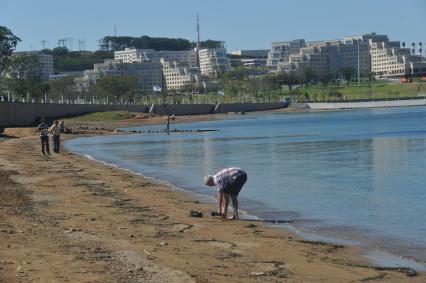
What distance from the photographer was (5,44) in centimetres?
11138

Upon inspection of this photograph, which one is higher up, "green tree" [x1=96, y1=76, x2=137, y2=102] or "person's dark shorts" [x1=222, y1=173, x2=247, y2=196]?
"green tree" [x1=96, y1=76, x2=137, y2=102]

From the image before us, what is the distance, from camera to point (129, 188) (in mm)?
24000

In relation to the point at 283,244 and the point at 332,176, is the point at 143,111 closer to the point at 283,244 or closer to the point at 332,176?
the point at 332,176

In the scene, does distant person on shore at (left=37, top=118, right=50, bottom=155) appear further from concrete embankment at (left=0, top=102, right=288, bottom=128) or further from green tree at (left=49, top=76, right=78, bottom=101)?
green tree at (left=49, top=76, right=78, bottom=101)

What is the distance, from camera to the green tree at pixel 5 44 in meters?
110

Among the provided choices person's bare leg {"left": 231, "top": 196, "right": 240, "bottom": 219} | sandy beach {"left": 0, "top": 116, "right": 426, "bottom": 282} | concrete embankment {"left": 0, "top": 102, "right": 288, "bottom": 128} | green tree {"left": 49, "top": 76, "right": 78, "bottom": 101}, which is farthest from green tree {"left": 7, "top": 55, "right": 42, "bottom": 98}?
person's bare leg {"left": 231, "top": 196, "right": 240, "bottom": 219}

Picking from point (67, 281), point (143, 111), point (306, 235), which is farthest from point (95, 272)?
point (143, 111)

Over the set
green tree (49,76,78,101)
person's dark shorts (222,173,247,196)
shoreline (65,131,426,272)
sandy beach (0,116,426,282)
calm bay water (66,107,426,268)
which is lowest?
calm bay water (66,107,426,268)

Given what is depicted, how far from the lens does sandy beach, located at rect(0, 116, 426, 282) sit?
31.8 ft

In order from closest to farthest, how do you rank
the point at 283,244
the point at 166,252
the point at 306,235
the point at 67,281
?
the point at 67,281 → the point at 166,252 → the point at 283,244 → the point at 306,235

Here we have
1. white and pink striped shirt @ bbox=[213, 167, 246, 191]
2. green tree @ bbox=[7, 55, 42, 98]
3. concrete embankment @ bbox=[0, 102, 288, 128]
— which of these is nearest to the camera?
white and pink striped shirt @ bbox=[213, 167, 246, 191]

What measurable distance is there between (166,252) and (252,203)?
9.59 metres

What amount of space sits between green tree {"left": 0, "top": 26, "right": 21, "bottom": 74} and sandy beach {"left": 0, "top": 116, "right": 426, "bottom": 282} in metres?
93.8

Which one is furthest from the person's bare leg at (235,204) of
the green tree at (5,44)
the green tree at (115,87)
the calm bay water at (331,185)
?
the green tree at (115,87)
